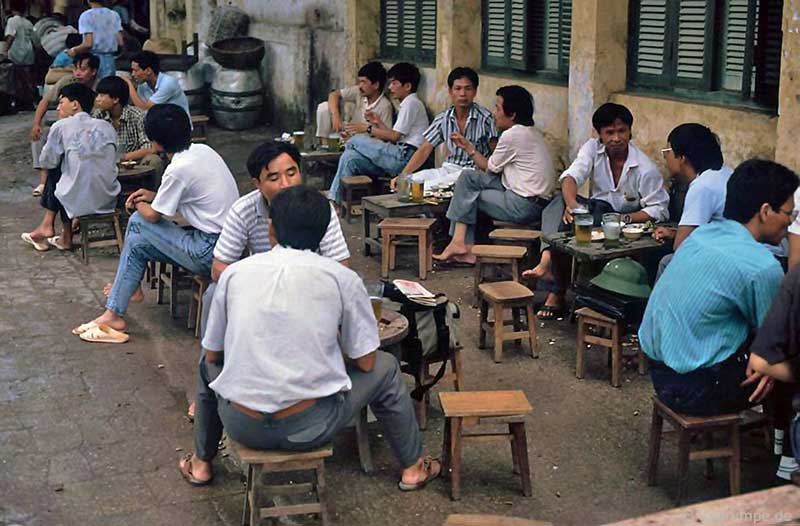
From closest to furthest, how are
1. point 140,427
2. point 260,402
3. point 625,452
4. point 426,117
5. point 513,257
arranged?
1. point 260,402
2. point 625,452
3. point 140,427
4. point 513,257
5. point 426,117

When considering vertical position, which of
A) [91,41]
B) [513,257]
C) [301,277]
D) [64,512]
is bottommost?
[64,512]

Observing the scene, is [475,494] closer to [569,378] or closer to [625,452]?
[625,452]

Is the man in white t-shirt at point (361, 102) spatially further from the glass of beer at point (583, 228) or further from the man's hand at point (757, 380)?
the man's hand at point (757, 380)

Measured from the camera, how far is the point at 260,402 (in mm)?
4215

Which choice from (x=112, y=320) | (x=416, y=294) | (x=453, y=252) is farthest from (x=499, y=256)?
(x=112, y=320)

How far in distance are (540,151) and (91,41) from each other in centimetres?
794

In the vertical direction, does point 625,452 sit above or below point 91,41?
below

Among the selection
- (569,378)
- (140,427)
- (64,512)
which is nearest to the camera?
(64,512)

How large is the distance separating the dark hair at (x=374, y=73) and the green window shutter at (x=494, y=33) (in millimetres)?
1043

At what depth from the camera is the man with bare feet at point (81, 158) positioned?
8641mm

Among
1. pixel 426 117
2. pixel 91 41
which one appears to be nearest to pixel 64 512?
pixel 426 117

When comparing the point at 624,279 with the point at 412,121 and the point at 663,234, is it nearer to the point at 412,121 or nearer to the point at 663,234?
the point at 663,234

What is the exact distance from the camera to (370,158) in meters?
10.2

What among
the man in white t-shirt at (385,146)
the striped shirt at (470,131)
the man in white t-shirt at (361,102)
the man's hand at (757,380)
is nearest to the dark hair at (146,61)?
the man in white t-shirt at (361,102)
